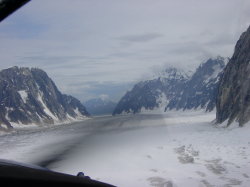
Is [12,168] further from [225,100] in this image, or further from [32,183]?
[225,100]

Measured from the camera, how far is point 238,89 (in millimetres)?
73875

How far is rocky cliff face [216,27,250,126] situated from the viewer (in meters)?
64.9

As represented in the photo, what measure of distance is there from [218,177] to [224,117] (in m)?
59.5

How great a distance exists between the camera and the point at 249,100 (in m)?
63.2

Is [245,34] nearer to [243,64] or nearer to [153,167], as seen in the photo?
[243,64]

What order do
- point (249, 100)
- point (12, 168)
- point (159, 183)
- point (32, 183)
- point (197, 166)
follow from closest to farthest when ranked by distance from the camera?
point (32, 183) < point (12, 168) < point (159, 183) < point (197, 166) < point (249, 100)

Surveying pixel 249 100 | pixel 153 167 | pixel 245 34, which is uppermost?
pixel 245 34

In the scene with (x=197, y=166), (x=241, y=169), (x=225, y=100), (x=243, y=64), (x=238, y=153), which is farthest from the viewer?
(x=225, y=100)

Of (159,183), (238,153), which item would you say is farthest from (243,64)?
(159,183)

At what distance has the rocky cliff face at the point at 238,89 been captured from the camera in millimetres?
64938

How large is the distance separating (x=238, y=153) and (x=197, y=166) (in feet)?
21.7

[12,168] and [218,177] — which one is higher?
[12,168]

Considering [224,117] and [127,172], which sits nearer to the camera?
[127,172]

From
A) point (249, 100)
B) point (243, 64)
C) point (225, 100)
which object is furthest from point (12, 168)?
point (225, 100)
